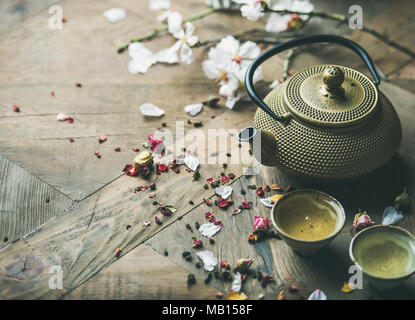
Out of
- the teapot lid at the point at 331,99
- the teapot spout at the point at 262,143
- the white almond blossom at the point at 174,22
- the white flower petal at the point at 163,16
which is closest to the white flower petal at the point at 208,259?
the teapot spout at the point at 262,143

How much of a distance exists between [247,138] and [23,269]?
51cm

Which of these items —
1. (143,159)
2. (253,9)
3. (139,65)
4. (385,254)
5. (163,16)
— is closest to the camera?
(385,254)

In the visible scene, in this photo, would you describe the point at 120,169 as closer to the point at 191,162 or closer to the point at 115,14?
the point at 191,162

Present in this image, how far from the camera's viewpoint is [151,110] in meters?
1.19

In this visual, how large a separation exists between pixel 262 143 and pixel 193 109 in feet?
1.10

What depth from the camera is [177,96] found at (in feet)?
4.07

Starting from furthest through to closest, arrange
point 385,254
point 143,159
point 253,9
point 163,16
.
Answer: point 163,16 < point 253,9 < point 143,159 < point 385,254

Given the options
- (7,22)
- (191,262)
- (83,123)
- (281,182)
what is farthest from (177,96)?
(7,22)

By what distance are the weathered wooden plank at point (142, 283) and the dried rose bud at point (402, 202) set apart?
1.42 ft

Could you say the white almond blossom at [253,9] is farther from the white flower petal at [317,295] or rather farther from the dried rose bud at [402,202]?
the white flower petal at [317,295]

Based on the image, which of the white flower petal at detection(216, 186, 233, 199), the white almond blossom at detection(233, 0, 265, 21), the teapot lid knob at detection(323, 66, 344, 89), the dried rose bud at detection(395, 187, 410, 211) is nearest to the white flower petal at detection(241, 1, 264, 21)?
the white almond blossom at detection(233, 0, 265, 21)

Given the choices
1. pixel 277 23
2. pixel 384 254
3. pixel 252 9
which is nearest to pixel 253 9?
pixel 252 9

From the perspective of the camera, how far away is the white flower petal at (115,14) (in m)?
1.48

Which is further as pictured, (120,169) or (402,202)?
(120,169)
